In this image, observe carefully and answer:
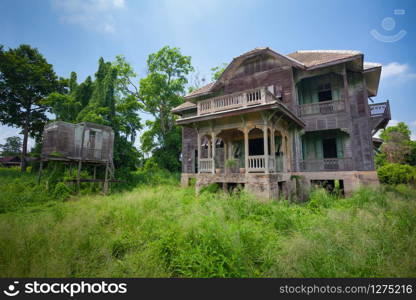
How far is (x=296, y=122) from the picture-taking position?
10.8m

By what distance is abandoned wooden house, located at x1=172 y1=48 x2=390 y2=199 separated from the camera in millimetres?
9367

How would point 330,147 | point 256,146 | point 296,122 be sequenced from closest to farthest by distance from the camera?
point 296,122 → point 330,147 → point 256,146

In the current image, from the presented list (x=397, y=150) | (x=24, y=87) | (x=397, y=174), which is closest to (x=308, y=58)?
(x=397, y=174)

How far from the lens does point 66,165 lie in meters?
14.8

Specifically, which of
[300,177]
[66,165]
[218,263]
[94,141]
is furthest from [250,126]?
[66,165]

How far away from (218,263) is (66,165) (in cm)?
1593

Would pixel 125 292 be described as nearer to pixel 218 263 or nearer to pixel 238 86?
pixel 218 263

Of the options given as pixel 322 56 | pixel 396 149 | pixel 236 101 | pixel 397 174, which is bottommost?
pixel 397 174

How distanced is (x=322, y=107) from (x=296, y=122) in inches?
95.7

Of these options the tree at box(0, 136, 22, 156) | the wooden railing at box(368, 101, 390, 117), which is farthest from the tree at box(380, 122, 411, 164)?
the tree at box(0, 136, 22, 156)

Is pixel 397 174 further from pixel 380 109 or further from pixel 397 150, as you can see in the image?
pixel 397 150

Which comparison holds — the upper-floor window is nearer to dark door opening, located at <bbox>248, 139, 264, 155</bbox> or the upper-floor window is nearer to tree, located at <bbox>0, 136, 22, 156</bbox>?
dark door opening, located at <bbox>248, 139, 264, 155</bbox>

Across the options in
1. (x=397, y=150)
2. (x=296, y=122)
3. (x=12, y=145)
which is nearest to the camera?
(x=296, y=122)

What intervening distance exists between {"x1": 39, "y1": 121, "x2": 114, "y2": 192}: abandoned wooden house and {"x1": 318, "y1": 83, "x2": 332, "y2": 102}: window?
54.6ft
